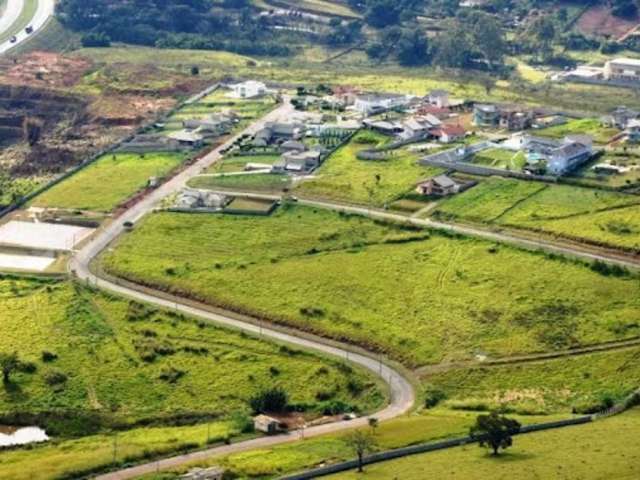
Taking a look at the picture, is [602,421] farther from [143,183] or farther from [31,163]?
[31,163]

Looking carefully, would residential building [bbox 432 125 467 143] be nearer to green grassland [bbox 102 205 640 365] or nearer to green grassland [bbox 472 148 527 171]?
green grassland [bbox 472 148 527 171]

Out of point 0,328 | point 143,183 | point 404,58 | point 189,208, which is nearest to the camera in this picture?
point 0,328

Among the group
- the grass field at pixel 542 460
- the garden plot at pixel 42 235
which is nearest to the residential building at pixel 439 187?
the garden plot at pixel 42 235

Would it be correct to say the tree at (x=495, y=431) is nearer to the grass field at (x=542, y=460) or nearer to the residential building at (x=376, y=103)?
the grass field at (x=542, y=460)

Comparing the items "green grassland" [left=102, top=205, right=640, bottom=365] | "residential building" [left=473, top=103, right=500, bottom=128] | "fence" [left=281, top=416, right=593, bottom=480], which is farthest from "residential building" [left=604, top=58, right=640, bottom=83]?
"fence" [left=281, top=416, right=593, bottom=480]

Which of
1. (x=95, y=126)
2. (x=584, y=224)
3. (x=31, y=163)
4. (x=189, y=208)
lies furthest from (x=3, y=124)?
(x=584, y=224)

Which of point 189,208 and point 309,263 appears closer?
point 309,263
